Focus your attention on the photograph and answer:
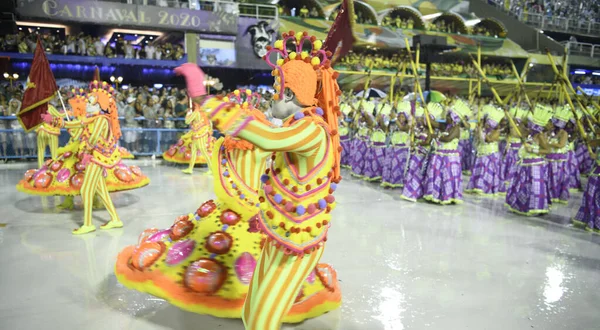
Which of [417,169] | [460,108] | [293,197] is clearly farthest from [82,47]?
[293,197]

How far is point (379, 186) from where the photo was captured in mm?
9000

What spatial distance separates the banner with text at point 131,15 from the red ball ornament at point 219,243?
512 inches

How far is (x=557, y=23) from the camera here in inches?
1091

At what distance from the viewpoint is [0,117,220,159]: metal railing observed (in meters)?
10.6

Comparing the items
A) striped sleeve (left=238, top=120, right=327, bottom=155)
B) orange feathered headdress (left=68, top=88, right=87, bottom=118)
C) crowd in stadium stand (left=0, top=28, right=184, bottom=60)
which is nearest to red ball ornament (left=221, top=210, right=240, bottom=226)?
striped sleeve (left=238, top=120, right=327, bottom=155)

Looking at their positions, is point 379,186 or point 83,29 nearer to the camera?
point 379,186

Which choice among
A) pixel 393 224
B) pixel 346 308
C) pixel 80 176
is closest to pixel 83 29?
pixel 80 176

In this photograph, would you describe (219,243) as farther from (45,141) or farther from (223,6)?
(223,6)

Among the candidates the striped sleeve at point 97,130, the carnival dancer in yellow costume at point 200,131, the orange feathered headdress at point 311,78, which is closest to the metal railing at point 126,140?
the carnival dancer in yellow costume at point 200,131

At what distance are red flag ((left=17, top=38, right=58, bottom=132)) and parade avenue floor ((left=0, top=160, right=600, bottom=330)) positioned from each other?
1298mm

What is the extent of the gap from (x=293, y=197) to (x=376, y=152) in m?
7.20

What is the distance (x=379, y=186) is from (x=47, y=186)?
18.9 ft

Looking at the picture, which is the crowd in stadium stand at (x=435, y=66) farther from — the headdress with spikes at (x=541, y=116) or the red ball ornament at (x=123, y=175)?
the red ball ornament at (x=123, y=175)

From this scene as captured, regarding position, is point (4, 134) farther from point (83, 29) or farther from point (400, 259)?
point (400, 259)
